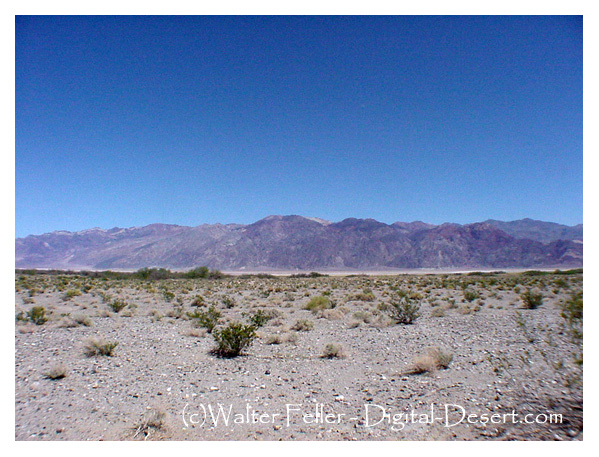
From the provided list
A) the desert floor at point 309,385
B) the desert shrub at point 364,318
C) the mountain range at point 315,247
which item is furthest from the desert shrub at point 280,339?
the mountain range at point 315,247

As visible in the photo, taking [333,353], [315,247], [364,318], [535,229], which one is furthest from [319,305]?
[535,229]

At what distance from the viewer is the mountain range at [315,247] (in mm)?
109000

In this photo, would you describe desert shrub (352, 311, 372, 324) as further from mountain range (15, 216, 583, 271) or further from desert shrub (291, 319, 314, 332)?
mountain range (15, 216, 583, 271)

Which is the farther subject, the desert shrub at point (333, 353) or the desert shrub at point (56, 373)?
the desert shrub at point (333, 353)

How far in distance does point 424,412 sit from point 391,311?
1158 centimetres

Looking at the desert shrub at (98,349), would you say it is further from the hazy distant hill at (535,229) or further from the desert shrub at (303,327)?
the hazy distant hill at (535,229)

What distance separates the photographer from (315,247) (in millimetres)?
131250

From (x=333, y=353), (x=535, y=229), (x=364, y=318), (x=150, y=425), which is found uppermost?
(x=535, y=229)

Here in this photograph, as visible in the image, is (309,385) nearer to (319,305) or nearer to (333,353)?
(333,353)

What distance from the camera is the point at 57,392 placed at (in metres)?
7.06

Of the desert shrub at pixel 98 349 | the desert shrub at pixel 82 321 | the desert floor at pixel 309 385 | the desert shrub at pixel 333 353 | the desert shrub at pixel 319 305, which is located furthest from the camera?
the desert shrub at pixel 319 305
